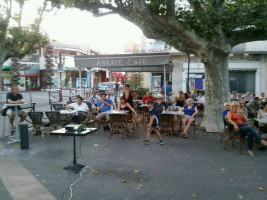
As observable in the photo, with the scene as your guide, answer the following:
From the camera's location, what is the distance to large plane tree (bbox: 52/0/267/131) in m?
8.63

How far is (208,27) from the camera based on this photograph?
8.95 m

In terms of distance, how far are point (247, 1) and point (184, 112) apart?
4238 mm

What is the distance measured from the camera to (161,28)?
9.19 meters

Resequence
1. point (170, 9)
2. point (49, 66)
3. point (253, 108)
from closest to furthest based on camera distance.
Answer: point (170, 9)
point (253, 108)
point (49, 66)

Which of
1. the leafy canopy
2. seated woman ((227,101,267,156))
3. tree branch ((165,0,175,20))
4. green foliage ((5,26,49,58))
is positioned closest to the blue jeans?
seated woman ((227,101,267,156))

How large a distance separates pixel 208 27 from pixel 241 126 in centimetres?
342

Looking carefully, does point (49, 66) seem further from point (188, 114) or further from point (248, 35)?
point (248, 35)

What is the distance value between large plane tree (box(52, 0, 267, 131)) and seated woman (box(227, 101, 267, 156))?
6.15 feet

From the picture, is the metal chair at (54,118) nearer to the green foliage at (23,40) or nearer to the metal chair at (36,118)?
the metal chair at (36,118)

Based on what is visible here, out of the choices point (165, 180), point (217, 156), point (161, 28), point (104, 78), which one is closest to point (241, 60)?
point (161, 28)

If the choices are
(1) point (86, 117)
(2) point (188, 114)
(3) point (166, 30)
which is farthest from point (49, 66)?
(2) point (188, 114)

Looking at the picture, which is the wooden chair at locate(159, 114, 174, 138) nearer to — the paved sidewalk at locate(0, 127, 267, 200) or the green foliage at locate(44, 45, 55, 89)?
the paved sidewalk at locate(0, 127, 267, 200)

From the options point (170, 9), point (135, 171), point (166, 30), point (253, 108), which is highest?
point (170, 9)

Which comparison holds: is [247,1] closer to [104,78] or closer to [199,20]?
[199,20]
